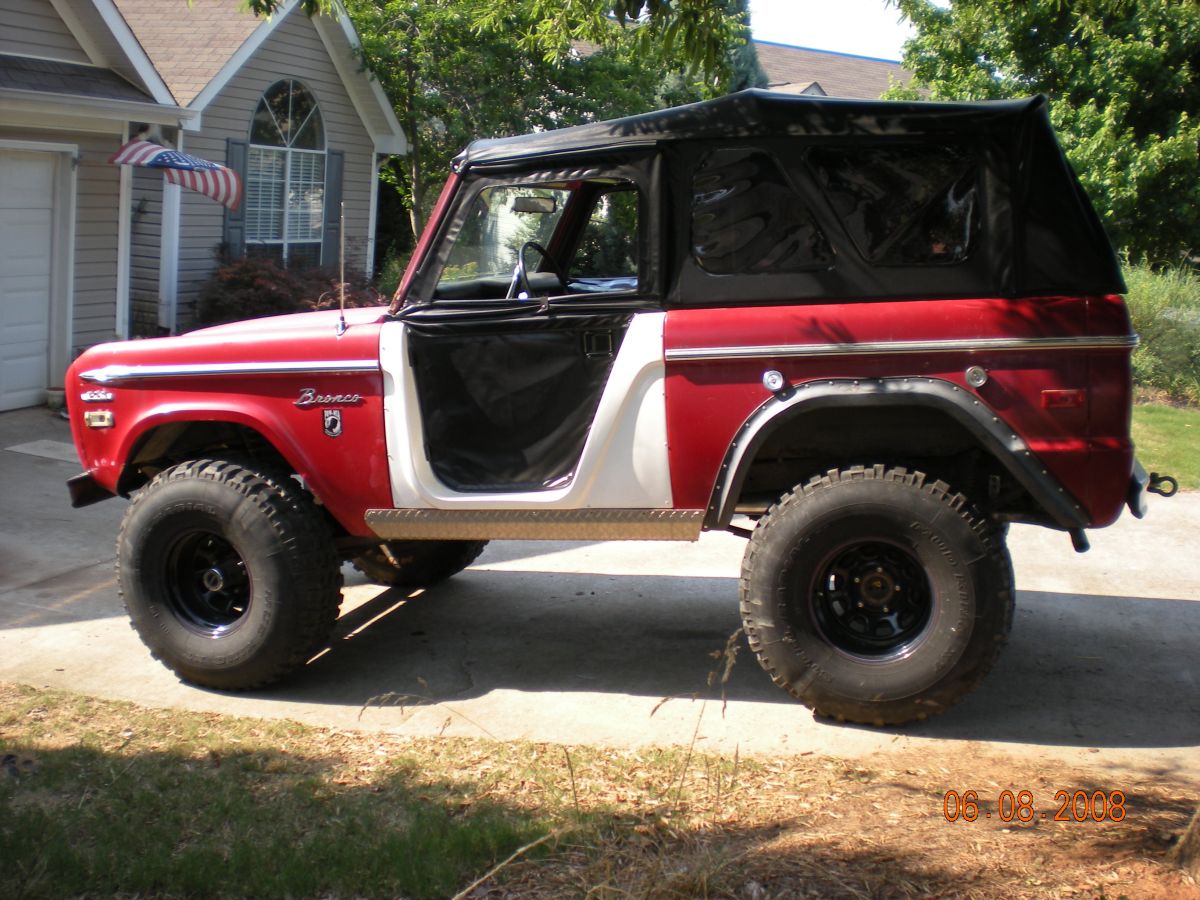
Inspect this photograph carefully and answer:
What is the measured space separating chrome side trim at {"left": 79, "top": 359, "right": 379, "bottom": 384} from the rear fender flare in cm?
157

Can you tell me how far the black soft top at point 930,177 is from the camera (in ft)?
15.3

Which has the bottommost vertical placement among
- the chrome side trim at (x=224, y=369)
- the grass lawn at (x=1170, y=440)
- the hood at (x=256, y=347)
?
the grass lawn at (x=1170, y=440)

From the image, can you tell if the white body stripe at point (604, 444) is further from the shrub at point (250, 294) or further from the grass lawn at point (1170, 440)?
the shrub at point (250, 294)

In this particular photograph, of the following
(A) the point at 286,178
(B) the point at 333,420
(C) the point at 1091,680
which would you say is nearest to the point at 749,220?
(B) the point at 333,420

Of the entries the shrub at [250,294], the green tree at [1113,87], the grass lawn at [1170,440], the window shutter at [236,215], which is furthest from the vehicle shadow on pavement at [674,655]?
the green tree at [1113,87]

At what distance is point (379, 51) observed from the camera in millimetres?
16797

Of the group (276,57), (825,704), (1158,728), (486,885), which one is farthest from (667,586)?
(276,57)

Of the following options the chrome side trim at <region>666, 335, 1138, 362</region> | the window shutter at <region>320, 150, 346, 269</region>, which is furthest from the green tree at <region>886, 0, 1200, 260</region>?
the chrome side trim at <region>666, 335, 1138, 362</region>

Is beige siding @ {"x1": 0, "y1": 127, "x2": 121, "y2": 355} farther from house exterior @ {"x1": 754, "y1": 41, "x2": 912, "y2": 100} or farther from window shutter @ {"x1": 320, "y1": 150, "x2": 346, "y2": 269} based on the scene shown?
house exterior @ {"x1": 754, "y1": 41, "x2": 912, "y2": 100}

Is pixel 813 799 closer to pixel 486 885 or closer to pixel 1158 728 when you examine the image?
pixel 486 885

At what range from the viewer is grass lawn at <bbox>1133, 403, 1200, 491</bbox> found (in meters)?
9.85

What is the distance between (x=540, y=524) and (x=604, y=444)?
0.47m

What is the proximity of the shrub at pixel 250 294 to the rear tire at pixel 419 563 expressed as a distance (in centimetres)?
747

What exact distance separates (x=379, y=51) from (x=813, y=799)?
577 inches
